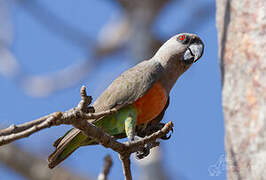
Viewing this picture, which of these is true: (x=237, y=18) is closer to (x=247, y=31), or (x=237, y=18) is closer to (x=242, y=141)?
(x=247, y=31)

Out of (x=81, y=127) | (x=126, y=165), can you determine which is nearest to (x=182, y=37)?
(x=126, y=165)

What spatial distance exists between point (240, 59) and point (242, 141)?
0.77 m

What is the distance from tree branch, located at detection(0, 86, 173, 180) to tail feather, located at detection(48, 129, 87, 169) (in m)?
0.77

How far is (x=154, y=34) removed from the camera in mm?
9938

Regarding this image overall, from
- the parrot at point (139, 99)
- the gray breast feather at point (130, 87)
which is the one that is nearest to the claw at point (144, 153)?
the parrot at point (139, 99)

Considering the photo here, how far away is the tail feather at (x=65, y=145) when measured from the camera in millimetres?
3705

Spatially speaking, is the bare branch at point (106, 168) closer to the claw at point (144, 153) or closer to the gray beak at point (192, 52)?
the claw at point (144, 153)

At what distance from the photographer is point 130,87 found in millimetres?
4180

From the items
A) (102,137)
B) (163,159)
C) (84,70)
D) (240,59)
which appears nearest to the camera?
(102,137)

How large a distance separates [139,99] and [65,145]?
885 mm

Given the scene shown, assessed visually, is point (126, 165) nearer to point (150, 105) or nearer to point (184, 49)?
point (150, 105)

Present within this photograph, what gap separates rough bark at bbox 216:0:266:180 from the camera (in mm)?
3482

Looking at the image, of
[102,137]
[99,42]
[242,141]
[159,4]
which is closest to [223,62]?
[242,141]

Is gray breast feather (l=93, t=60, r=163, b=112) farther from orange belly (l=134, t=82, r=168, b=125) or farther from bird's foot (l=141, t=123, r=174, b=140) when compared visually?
bird's foot (l=141, t=123, r=174, b=140)
